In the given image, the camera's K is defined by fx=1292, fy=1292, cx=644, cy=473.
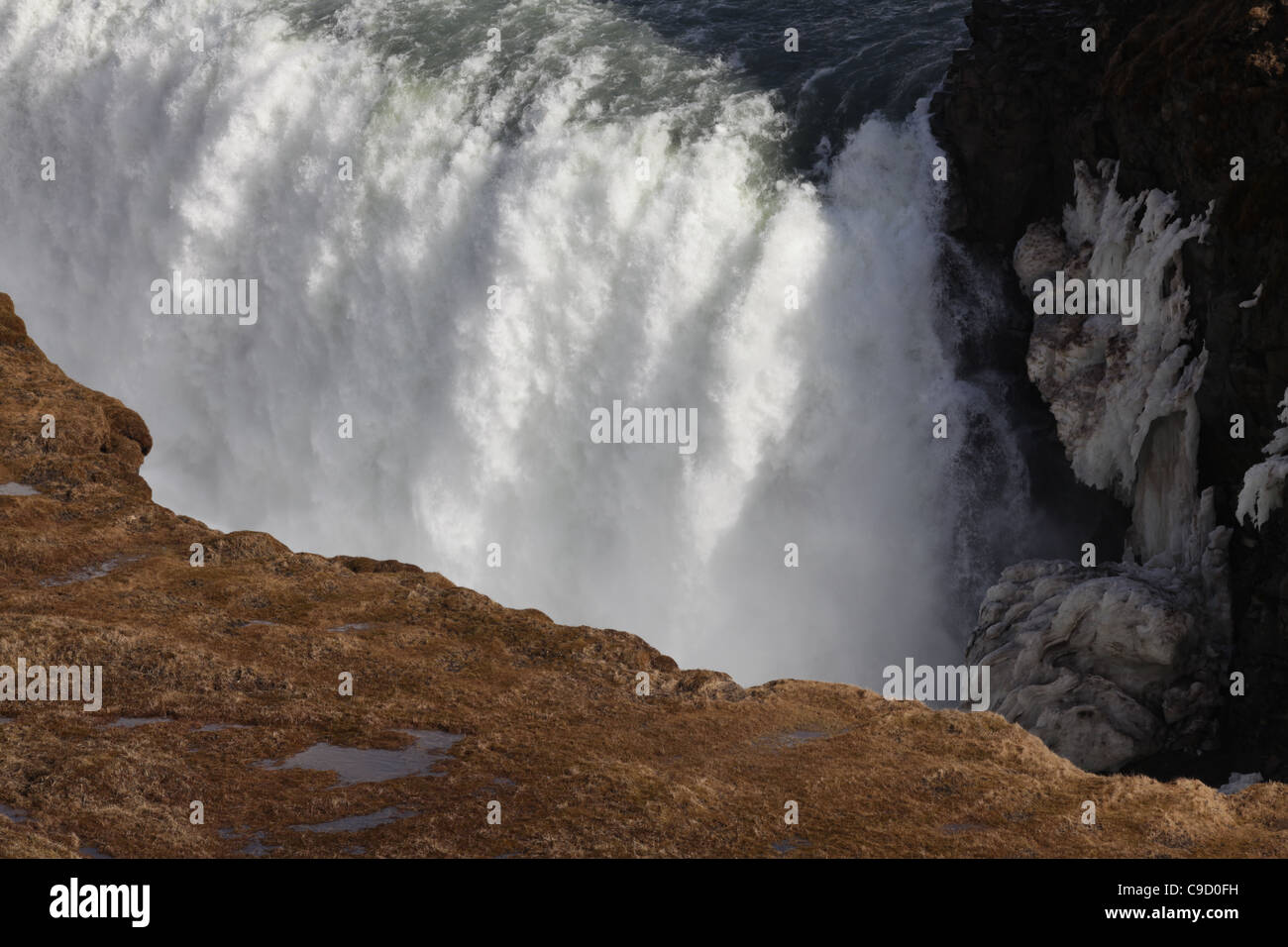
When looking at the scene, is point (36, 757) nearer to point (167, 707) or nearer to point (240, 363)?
point (167, 707)

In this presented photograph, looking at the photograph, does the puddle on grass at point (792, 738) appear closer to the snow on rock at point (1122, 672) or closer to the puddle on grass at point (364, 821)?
the puddle on grass at point (364, 821)

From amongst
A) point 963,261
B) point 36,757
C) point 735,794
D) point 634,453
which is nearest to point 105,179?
point 634,453

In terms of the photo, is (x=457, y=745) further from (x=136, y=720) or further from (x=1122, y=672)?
(x=1122, y=672)

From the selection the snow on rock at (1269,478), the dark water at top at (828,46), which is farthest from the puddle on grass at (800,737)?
the dark water at top at (828,46)

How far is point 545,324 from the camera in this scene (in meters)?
34.3

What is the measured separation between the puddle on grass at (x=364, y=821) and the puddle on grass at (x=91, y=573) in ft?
29.4

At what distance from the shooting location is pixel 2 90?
45.5 metres

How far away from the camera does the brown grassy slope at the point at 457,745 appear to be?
14305 mm

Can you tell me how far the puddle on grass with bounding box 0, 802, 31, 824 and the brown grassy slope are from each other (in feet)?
0.28

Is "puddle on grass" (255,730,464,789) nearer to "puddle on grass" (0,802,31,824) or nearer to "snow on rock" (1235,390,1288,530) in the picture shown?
"puddle on grass" (0,802,31,824)

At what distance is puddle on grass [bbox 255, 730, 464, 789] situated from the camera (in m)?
16.0

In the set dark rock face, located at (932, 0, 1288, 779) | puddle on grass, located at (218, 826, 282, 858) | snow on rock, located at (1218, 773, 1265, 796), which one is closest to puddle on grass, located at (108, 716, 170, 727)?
puddle on grass, located at (218, 826, 282, 858)

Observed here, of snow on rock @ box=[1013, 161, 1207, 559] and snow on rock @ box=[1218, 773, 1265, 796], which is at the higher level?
snow on rock @ box=[1013, 161, 1207, 559]
